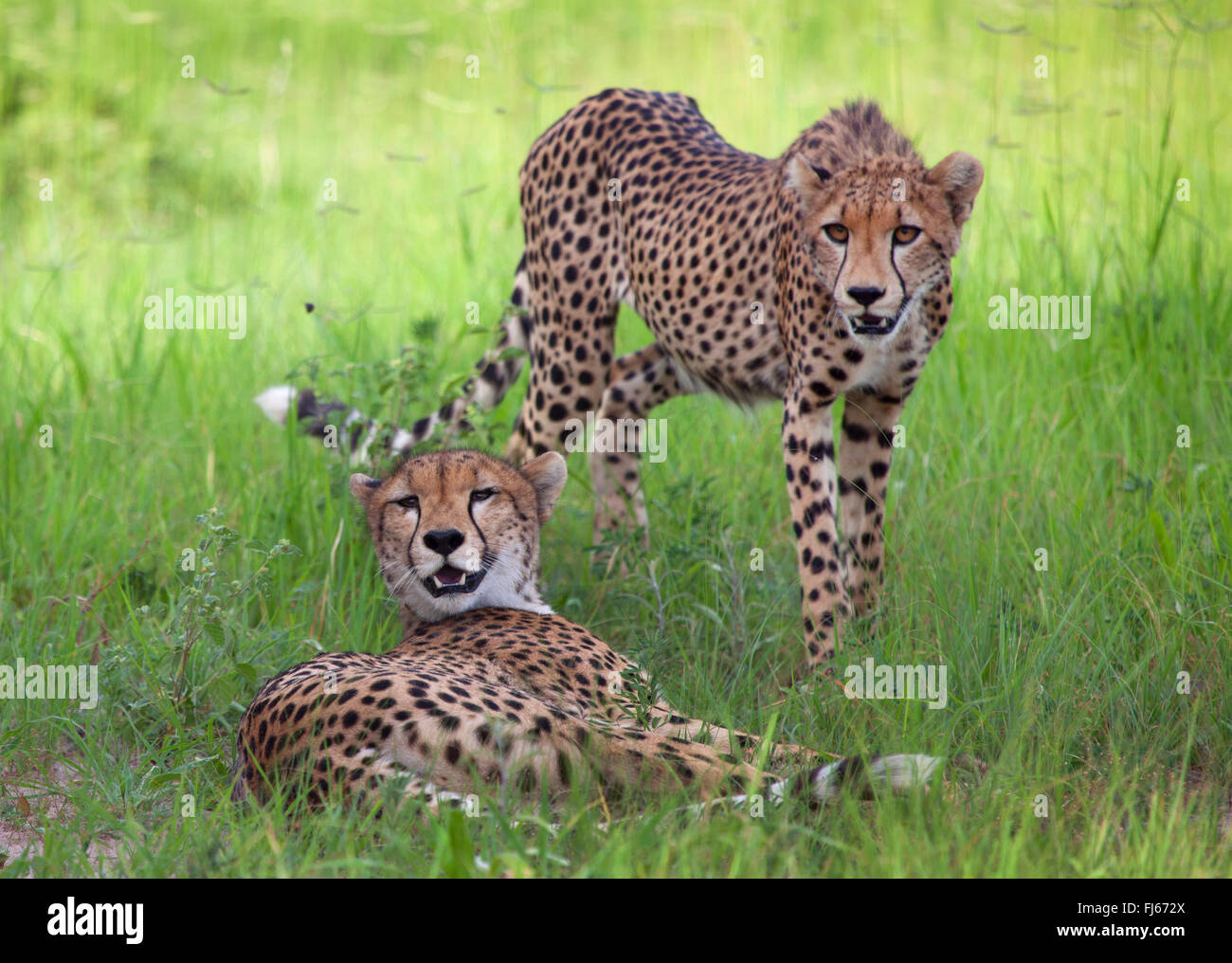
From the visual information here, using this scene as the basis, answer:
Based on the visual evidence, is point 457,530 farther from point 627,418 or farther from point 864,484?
point 627,418

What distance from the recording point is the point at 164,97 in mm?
9680

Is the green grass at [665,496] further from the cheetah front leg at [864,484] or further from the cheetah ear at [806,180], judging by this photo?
the cheetah ear at [806,180]

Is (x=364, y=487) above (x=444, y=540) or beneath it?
above

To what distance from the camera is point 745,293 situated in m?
4.48

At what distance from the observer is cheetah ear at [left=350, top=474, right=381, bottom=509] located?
148 inches

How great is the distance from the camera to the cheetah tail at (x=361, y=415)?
457cm

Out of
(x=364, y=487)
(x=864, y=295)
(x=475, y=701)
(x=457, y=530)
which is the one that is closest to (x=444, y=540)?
(x=457, y=530)

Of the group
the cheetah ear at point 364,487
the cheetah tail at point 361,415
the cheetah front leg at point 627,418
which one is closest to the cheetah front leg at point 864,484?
the cheetah front leg at point 627,418

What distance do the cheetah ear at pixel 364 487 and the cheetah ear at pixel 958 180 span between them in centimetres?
177

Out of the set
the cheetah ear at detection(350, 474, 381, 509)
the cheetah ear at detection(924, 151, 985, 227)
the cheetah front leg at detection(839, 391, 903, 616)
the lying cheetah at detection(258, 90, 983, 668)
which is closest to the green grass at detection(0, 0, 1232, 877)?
the cheetah front leg at detection(839, 391, 903, 616)

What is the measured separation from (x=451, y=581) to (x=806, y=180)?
61.0 inches

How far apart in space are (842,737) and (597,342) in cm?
210

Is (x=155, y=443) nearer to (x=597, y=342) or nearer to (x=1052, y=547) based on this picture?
(x=597, y=342)

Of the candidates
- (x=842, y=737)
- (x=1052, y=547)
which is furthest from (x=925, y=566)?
(x=842, y=737)
